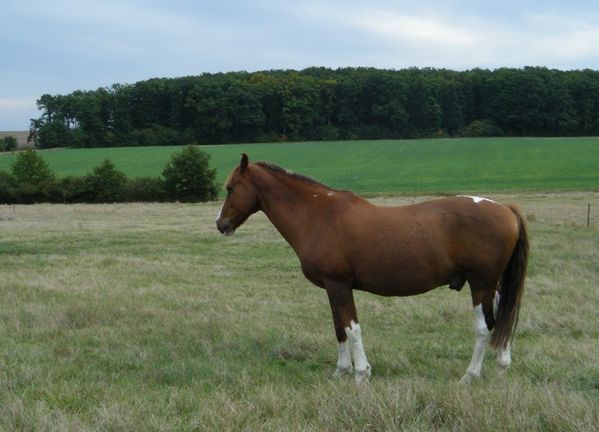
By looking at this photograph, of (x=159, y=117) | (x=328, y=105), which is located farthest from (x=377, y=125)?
(x=159, y=117)

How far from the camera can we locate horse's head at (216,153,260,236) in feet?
23.7

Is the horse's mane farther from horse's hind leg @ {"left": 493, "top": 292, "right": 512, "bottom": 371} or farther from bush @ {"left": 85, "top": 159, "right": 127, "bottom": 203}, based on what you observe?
bush @ {"left": 85, "top": 159, "right": 127, "bottom": 203}

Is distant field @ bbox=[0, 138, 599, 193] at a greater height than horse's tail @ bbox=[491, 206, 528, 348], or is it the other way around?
horse's tail @ bbox=[491, 206, 528, 348]

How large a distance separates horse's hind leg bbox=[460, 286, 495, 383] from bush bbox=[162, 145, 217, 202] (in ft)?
152

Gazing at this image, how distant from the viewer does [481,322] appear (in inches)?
248

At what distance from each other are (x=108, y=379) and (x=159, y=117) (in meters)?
103

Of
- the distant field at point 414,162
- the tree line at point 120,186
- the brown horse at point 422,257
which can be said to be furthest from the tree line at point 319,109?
the brown horse at point 422,257

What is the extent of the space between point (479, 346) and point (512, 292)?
0.68 metres

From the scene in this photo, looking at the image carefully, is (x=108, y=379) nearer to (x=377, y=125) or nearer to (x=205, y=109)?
(x=205, y=109)

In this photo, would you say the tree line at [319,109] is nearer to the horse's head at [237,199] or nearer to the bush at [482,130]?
the bush at [482,130]

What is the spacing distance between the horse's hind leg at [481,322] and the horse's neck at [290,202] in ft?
6.03

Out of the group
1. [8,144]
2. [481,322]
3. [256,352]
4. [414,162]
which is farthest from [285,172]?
[8,144]

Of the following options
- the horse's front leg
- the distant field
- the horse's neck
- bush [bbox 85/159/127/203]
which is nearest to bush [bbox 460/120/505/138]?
the distant field

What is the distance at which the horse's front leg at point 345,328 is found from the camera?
247 inches
